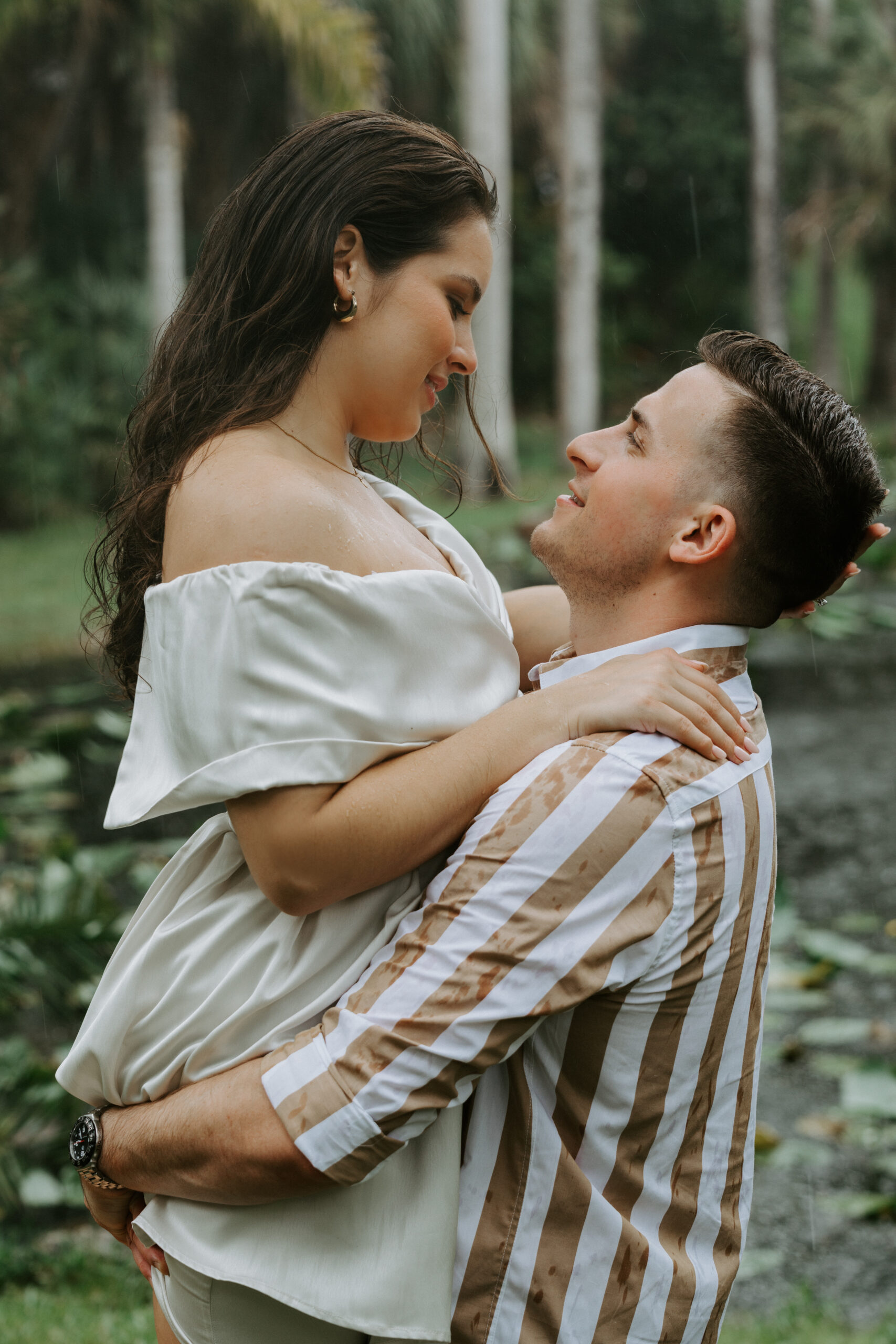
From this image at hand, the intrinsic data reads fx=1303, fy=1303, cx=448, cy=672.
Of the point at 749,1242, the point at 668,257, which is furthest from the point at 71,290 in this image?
the point at 749,1242

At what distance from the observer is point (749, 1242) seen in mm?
3924

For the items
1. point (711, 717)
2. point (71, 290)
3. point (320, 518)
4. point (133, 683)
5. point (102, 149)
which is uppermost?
point (320, 518)

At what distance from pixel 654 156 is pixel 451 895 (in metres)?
25.6

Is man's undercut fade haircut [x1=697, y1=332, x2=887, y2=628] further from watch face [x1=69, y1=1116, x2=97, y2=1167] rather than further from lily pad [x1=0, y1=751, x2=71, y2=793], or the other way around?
lily pad [x1=0, y1=751, x2=71, y2=793]

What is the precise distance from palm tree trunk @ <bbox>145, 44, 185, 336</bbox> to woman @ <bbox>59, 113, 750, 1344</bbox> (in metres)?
14.6

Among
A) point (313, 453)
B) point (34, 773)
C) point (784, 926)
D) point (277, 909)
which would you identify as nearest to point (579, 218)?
point (34, 773)

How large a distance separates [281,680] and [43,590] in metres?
12.7

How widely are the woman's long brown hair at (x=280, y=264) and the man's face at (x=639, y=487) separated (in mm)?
415

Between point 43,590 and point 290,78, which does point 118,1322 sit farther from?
point 290,78

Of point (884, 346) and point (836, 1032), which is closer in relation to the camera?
point (836, 1032)

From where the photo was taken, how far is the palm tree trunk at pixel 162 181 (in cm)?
1592

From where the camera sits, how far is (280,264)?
1.91 metres

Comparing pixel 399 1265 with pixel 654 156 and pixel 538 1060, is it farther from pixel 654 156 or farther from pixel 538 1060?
pixel 654 156

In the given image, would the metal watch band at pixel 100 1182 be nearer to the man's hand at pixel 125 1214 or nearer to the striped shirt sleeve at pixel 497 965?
A: the man's hand at pixel 125 1214
